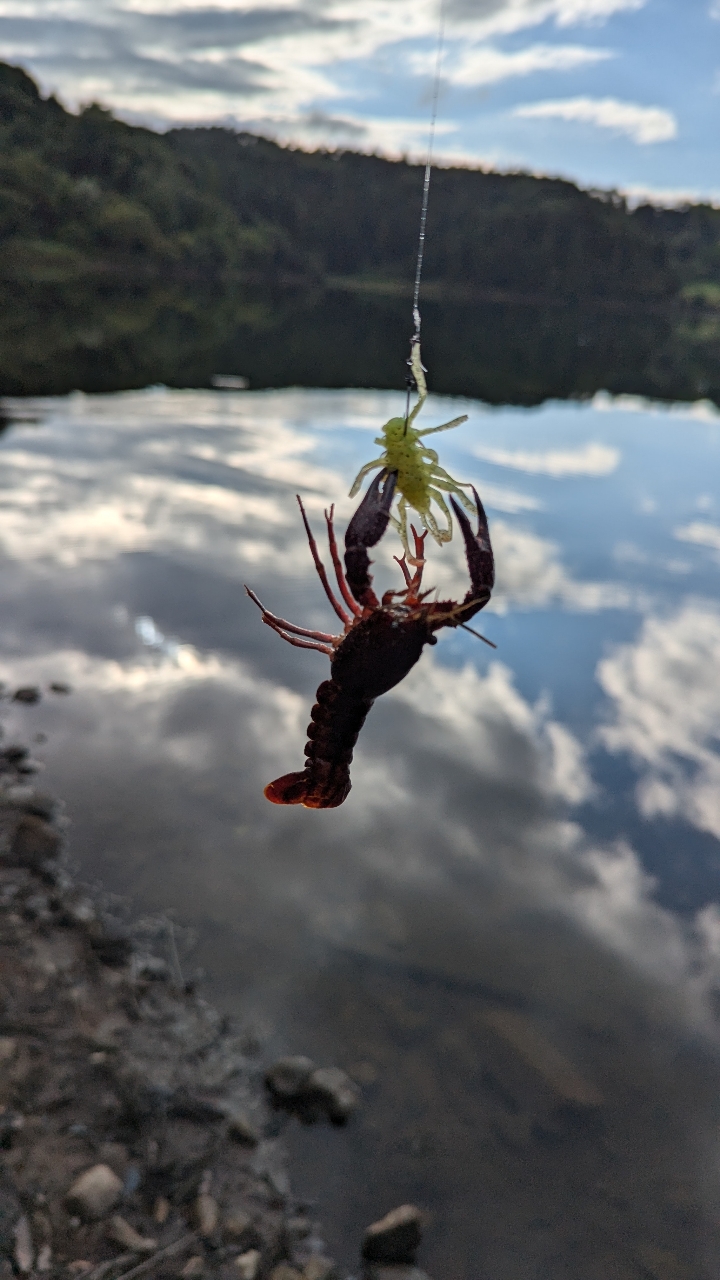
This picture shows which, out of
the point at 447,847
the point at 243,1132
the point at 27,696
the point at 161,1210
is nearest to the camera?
the point at 161,1210

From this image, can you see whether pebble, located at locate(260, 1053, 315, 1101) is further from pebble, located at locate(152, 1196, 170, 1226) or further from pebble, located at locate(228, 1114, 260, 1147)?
pebble, located at locate(152, 1196, 170, 1226)

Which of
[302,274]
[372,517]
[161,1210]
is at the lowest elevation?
[161,1210]

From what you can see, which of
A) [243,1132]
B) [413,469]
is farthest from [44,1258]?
[413,469]

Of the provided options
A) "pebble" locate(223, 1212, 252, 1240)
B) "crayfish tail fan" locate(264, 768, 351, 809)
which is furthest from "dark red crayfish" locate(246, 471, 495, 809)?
"pebble" locate(223, 1212, 252, 1240)

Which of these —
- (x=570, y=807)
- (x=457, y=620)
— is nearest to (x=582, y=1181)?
(x=570, y=807)

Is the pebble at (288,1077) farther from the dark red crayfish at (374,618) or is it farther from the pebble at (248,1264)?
the dark red crayfish at (374,618)

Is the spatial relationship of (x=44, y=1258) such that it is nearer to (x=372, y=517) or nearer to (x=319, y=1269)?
(x=319, y=1269)
